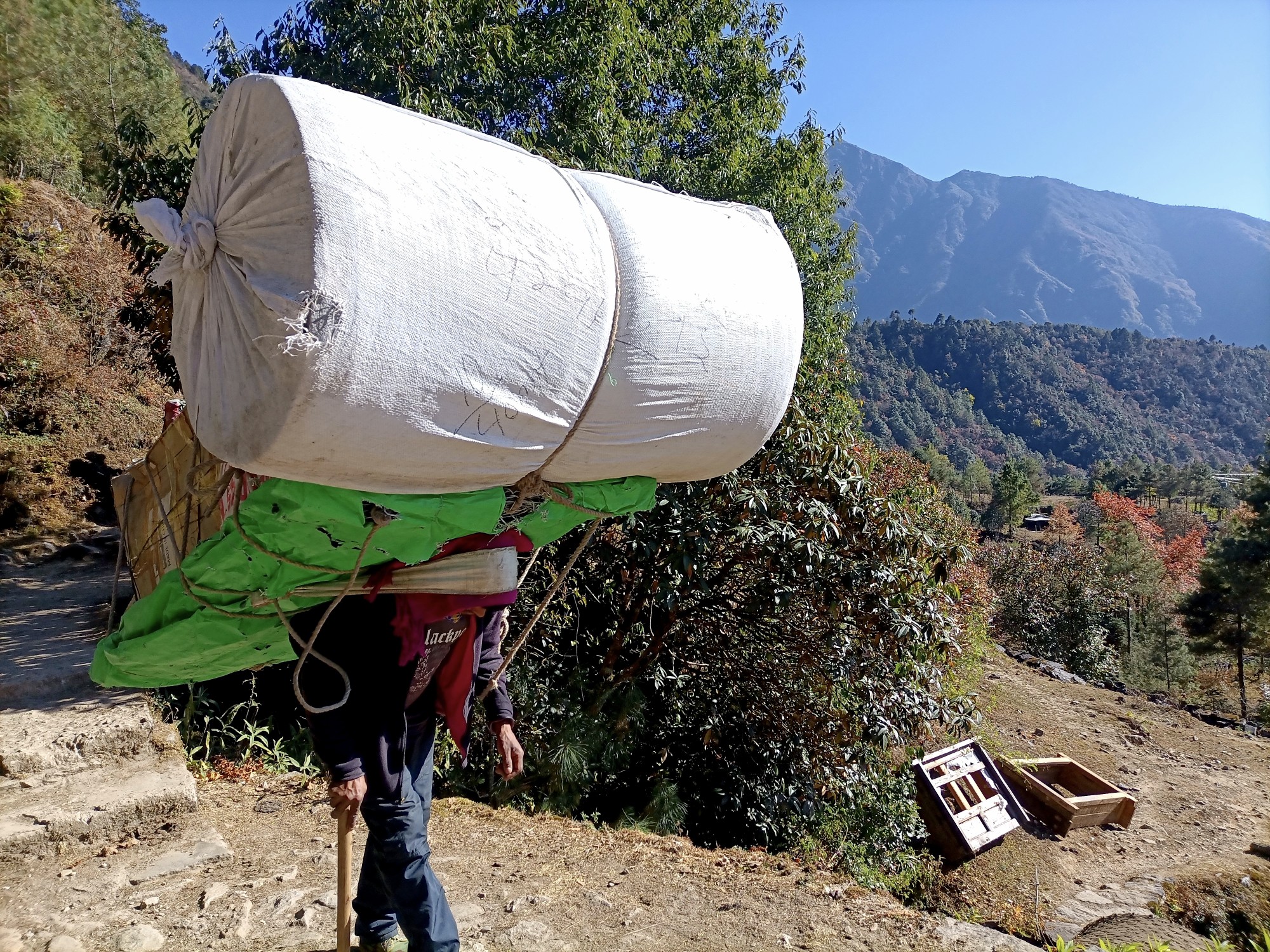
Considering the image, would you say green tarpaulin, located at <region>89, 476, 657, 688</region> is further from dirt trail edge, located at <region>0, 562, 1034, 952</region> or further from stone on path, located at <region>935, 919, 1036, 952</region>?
stone on path, located at <region>935, 919, 1036, 952</region>

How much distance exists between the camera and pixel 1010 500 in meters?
38.5

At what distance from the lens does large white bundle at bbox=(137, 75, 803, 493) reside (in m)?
1.48

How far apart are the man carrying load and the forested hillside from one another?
274ft

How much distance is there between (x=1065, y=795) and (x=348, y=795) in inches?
316

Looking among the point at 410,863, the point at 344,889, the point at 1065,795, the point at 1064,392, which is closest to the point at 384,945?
the point at 344,889

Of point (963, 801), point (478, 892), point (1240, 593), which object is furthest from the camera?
point (1240, 593)

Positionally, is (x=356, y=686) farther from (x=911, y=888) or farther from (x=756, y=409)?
(x=911, y=888)

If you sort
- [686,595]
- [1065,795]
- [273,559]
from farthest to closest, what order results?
[1065,795]
[686,595]
[273,559]

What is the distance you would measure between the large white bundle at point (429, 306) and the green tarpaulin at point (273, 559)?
0.12m

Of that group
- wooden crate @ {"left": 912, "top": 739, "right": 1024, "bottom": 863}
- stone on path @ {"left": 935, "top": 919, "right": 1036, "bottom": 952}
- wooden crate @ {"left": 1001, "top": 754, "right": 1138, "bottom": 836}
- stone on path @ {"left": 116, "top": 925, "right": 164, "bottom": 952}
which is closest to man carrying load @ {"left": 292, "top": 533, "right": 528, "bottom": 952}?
stone on path @ {"left": 116, "top": 925, "right": 164, "bottom": 952}

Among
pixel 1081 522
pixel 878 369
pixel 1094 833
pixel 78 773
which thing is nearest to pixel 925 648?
pixel 1094 833

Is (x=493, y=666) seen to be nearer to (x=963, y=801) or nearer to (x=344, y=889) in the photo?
(x=344, y=889)

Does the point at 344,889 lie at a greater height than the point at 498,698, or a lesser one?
lesser

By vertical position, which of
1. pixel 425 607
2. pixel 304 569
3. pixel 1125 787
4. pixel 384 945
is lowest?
pixel 1125 787
